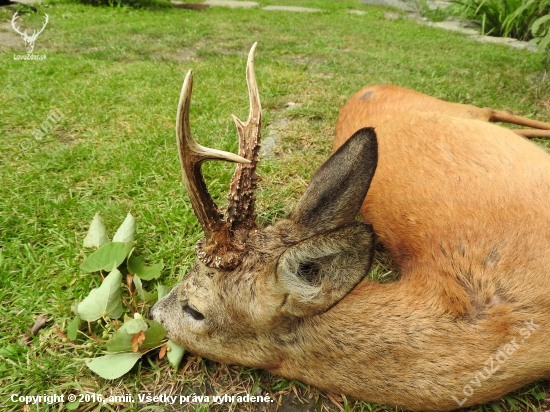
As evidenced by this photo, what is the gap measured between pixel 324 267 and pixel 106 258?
1713 millimetres

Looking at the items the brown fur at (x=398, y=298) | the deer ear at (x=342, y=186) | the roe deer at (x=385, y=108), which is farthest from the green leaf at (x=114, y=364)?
the roe deer at (x=385, y=108)

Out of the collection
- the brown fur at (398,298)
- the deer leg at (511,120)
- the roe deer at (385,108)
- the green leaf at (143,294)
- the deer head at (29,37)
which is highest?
the deer head at (29,37)

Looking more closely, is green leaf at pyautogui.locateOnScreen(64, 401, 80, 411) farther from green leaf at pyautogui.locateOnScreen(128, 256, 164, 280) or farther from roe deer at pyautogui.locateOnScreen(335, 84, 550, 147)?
roe deer at pyautogui.locateOnScreen(335, 84, 550, 147)

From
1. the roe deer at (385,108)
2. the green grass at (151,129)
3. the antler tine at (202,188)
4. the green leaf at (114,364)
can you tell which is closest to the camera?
the antler tine at (202,188)

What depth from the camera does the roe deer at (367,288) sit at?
68.1 inches

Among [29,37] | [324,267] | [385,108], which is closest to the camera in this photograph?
[324,267]

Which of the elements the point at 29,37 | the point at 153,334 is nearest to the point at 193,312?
the point at 153,334

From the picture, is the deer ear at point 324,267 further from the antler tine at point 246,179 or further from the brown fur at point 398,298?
the antler tine at point 246,179

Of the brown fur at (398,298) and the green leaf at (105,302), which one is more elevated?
the brown fur at (398,298)

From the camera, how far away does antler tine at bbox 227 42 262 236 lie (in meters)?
2.03

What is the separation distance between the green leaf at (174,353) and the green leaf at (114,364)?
0.17 meters

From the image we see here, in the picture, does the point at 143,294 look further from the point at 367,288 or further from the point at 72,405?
the point at 367,288

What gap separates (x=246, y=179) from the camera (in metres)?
2.06

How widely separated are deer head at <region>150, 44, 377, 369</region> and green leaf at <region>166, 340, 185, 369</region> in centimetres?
7
